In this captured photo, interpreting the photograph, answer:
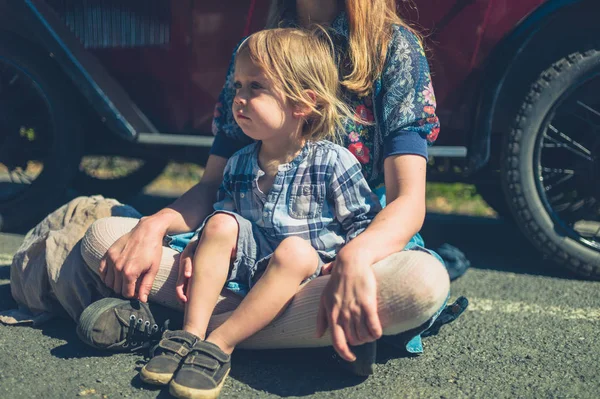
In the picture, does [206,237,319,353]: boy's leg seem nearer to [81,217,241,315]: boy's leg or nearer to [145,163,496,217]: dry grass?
[81,217,241,315]: boy's leg

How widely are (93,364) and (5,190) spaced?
5.69 feet

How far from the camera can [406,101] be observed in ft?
7.42

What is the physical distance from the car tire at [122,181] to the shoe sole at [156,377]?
2.15m

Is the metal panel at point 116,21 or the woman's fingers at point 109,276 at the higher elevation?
the metal panel at point 116,21

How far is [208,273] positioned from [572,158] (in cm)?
180

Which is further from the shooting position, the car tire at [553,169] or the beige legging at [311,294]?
the car tire at [553,169]

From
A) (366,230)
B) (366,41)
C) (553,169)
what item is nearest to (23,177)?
(366,41)

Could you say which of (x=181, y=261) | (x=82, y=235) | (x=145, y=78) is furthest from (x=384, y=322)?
(x=145, y=78)

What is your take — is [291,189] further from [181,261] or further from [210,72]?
[210,72]

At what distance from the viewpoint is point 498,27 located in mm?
2869

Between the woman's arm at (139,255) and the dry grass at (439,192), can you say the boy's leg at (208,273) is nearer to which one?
the woman's arm at (139,255)

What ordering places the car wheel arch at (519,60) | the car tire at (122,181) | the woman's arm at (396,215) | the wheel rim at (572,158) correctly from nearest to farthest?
the woman's arm at (396,215), the car wheel arch at (519,60), the wheel rim at (572,158), the car tire at (122,181)

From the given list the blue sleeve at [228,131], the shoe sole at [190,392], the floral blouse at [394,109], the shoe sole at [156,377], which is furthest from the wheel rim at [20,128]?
the shoe sole at [190,392]

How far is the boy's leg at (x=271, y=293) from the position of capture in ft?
6.64
